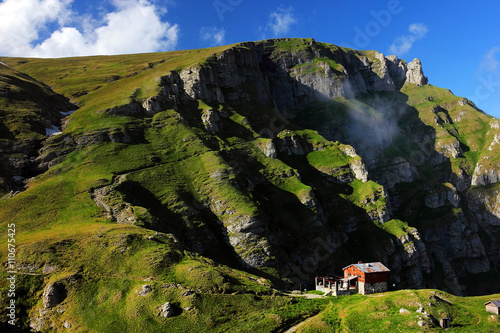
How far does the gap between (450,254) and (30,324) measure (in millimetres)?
204778

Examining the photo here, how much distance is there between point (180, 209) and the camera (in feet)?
325

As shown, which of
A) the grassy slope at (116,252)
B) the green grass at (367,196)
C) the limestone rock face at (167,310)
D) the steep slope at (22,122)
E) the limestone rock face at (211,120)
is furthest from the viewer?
the green grass at (367,196)

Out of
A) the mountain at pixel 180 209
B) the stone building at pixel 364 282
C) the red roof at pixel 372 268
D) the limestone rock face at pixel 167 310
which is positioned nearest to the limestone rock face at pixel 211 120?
the mountain at pixel 180 209

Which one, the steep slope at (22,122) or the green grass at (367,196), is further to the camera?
the green grass at (367,196)

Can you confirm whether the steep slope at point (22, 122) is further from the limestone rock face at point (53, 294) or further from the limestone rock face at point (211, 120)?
the limestone rock face at point (211, 120)

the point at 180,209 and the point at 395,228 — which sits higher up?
the point at 180,209

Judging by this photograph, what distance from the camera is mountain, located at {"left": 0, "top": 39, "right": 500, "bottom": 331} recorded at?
56.7m

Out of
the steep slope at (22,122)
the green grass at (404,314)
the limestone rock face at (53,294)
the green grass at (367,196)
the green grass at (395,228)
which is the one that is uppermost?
the steep slope at (22,122)

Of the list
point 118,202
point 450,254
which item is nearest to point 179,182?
point 118,202

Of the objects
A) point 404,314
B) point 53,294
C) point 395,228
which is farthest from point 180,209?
point 395,228

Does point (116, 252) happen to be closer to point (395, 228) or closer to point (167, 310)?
point (167, 310)

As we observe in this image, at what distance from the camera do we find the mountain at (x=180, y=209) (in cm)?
5672

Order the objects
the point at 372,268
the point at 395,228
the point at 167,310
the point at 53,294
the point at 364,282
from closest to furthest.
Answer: the point at 167,310 → the point at 53,294 → the point at 364,282 → the point at 372,268 → the point at 395,228

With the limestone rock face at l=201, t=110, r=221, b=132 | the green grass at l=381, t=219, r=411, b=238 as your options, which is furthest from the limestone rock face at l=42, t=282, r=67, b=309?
the green grass at l=381, t=219, r=411, b=238
